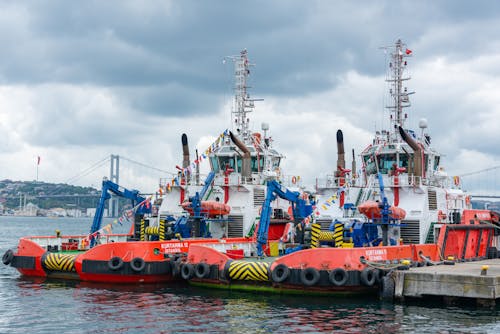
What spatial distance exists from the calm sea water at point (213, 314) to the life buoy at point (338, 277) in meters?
0.65

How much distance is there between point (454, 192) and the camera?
3238 centimetres

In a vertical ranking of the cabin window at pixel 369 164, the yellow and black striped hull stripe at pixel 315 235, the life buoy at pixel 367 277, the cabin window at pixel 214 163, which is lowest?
the life buoy at pixel 367 277

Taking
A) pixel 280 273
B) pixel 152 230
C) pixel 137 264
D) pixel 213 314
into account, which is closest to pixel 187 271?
pixel 137 264

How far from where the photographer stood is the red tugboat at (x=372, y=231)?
76.0 ft

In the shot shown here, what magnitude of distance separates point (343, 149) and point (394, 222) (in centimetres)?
1098

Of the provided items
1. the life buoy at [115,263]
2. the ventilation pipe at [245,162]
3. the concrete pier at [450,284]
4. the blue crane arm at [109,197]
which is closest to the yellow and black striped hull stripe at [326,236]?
the ventilation pipe at [245,162]

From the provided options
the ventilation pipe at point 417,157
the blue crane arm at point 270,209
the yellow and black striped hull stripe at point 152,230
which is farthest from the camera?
the yellow and black striped hull stripe at point 152,230

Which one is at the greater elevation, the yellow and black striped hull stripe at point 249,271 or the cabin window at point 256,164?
the cabin window at point 256,164

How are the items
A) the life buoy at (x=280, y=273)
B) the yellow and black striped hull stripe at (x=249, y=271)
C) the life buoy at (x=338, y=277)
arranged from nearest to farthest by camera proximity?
1. the life buoy at (x=338, y=277)
2. the life buoy at (x=280, y=273)
3. the yellow and black striped hull stripe at (x=249, y=271)

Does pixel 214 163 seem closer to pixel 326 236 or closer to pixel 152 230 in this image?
pixel 152 230

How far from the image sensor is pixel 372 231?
2827cm

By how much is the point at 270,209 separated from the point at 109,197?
31.5 feet

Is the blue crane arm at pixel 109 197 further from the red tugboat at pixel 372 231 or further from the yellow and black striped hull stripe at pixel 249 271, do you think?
the yellow and black striped hull stripe at pixel 249 271

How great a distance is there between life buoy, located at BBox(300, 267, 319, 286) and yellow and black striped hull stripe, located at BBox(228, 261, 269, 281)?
4.63ft
